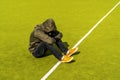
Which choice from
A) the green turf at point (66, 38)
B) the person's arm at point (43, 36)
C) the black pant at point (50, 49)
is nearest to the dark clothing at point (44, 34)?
the person's arm at point (43, 36)

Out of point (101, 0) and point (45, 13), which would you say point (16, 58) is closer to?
point (45, 13)

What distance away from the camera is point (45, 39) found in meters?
9.67

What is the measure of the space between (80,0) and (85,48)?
961 cm

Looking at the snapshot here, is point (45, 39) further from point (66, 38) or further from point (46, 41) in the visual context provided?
point (66, 38)

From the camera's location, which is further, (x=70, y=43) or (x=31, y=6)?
(x=31, y=6)

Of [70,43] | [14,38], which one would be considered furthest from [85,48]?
[14,38]

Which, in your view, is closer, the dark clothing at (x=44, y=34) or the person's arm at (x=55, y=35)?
the dark clothing at (x=44, y=34)

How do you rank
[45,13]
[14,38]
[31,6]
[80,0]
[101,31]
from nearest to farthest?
1. [14,38]
2. [101,31]
3. [45,13]
4. [31,6]
5. [80,0]

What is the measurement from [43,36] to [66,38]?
124 inches

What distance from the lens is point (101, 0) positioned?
20.9m

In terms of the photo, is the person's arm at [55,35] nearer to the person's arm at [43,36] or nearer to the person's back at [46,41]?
the person's back at [46,41]

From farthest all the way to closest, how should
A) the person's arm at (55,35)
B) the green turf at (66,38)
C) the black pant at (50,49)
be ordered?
the person's arm at (55,35), the black pant at (50,49), the green turf at (66,38)

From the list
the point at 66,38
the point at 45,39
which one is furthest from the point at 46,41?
the point at 66,38

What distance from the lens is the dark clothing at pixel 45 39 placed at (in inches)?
381
